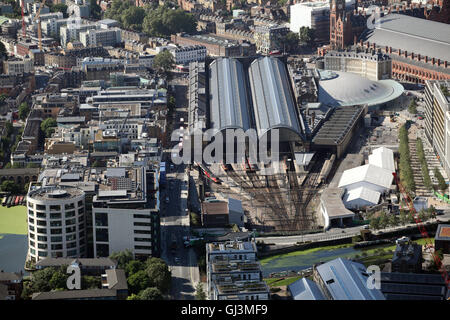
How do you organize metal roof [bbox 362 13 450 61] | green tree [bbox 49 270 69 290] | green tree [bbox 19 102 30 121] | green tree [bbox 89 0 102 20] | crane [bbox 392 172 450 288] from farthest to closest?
green tree [bbox 89 0 102 20]
metal roof [bbox 362 13 450 61]
green tree [bbox 19 102 30 121]
crane [bbox 392 172 450 288]
green tree [bbox 49 270 69 290]

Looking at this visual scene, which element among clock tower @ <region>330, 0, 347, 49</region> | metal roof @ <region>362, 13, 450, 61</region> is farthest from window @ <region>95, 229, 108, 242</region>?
clock tower @ <region>330, 0, 347, 49</region>

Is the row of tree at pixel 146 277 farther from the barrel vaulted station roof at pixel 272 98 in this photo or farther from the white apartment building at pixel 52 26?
the white apartment building at pixel 52 26

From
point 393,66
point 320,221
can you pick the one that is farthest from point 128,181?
point 393,66

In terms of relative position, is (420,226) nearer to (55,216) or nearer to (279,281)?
(279,281)

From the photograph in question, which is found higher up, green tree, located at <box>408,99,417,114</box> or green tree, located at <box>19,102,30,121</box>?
green tree, located at <box>19,102,30,121</box>

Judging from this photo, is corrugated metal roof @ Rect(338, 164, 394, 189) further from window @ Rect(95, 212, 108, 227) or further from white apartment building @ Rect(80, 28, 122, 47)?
white apartment building @ Rect(80, 28, 122, 47)

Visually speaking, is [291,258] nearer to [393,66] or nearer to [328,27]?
[393,66]

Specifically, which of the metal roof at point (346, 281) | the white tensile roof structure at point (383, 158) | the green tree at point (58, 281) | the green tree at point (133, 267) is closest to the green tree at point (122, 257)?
the green tree at point (133, 267)

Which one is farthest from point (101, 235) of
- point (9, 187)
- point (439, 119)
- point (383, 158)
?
point (439, 119)

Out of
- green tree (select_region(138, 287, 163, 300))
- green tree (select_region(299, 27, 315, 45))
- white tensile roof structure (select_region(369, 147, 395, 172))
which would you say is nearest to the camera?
green tree (select_region(138, 287, 163, 300))
